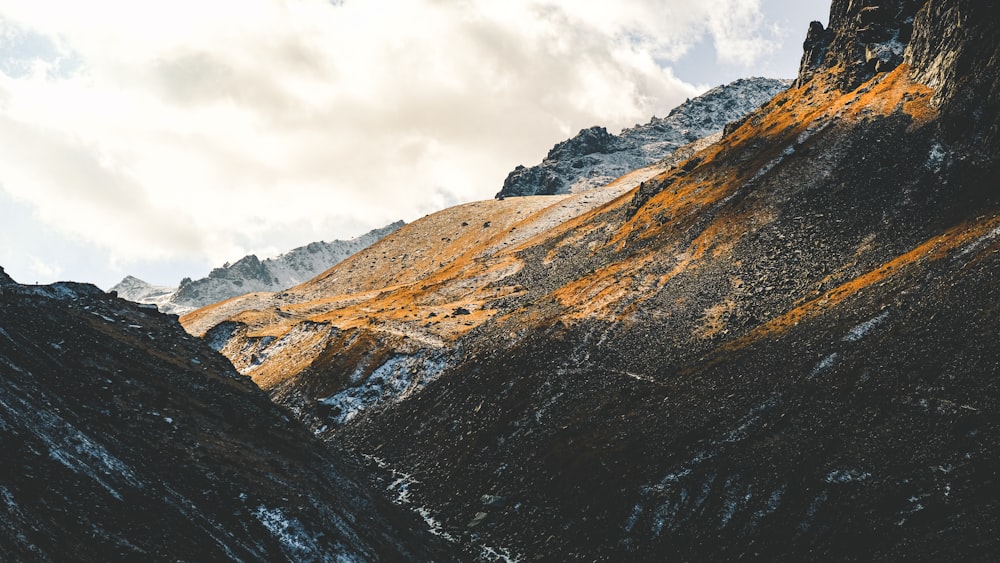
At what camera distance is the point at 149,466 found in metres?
32.8

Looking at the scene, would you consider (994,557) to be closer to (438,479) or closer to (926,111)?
(438,479)

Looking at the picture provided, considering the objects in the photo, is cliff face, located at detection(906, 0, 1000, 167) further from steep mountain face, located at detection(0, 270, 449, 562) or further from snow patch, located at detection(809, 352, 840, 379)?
steep mountain face, located at detection(0, 270, 449, 562)

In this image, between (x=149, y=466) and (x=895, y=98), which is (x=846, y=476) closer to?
(x=149, y=466)

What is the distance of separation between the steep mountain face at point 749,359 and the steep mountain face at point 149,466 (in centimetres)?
1254

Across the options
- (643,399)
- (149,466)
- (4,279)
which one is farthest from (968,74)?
(4,279)

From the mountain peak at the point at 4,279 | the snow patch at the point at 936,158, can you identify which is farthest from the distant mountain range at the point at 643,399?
the mountain peak at the point at 4,279

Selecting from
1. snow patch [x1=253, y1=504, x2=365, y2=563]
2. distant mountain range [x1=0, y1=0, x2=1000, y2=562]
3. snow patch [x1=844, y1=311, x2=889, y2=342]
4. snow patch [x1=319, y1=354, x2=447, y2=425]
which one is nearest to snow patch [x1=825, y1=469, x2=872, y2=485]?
distant mountain range [x1=0, y1=0, x2=1000, y2=562]

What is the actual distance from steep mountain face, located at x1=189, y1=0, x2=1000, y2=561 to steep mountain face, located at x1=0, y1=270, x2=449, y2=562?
12.5 meters

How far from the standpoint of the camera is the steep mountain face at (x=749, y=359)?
35.9 m

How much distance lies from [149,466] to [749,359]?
155 ft

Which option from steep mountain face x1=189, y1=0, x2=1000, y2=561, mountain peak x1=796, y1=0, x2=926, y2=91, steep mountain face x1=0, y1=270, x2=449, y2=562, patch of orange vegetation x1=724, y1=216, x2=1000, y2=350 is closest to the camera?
steep mountain face x1=0, y1=270, x2=449, y2=562

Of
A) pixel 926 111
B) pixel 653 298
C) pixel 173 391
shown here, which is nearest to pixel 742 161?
pixel 926 111

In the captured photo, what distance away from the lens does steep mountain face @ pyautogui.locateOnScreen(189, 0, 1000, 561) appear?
35.9 m

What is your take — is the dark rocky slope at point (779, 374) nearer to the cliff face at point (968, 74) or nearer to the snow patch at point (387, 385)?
the cliff face at point (968, 74)
